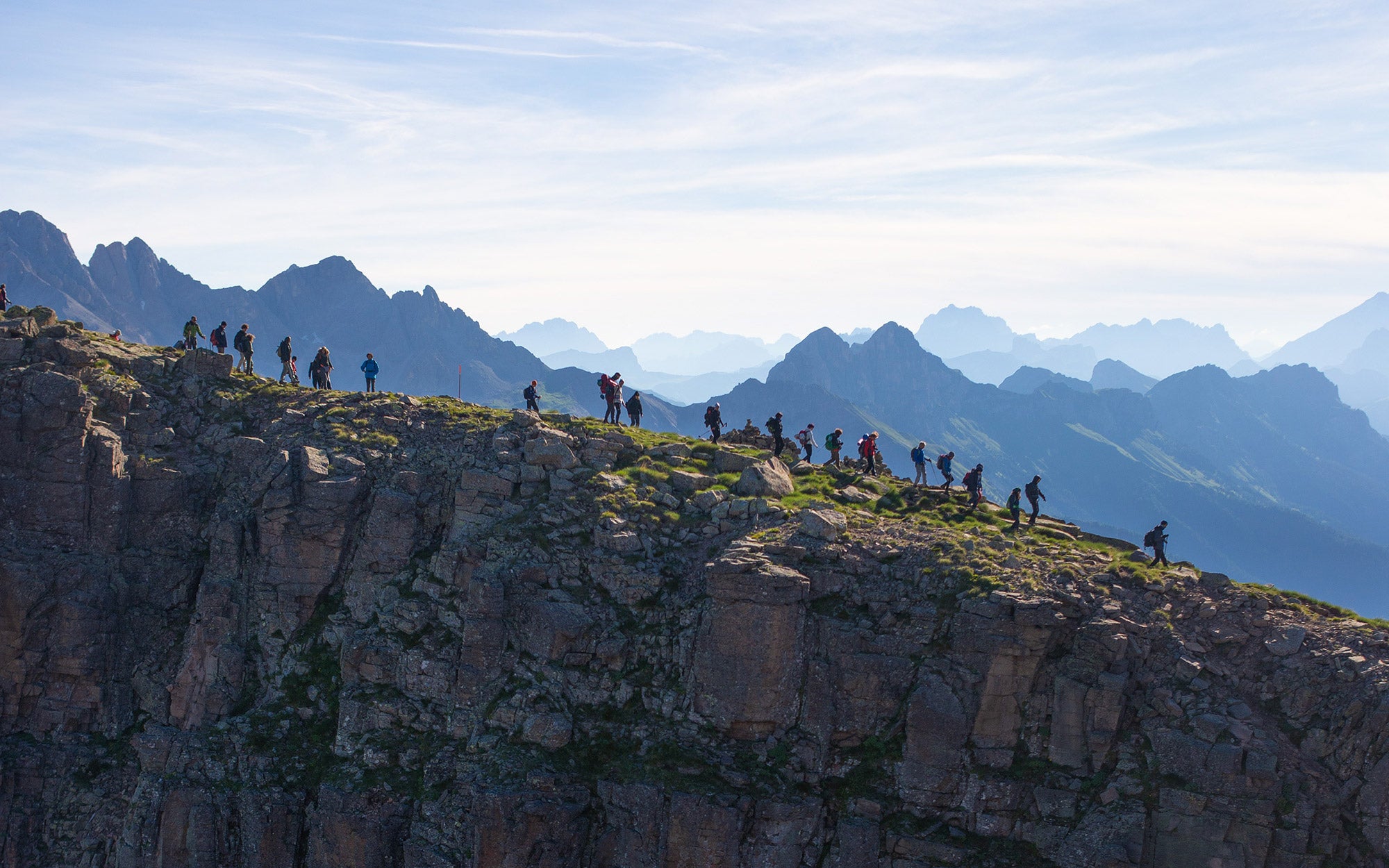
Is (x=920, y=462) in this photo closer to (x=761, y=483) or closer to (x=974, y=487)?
(x=974, y=487)

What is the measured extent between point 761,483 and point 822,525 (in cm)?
498

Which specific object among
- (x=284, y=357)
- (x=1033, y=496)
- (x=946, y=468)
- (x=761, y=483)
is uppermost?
(x=284, y=357)

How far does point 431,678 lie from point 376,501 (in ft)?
32.6

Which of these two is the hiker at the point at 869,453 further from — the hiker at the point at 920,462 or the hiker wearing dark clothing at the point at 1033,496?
the hiker wearing dark clothing at the point at 1033,496

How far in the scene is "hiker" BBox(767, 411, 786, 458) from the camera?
5412cm

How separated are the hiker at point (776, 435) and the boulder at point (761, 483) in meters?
3.55

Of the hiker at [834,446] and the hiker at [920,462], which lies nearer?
the hiker at [920,462]

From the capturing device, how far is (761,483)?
1917 inches

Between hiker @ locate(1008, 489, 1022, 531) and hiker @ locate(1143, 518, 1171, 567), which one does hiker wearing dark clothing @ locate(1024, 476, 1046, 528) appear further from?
hiker @ locate(1143, 518, 1171, 567)

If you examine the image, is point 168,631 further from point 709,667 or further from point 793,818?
point 793,818

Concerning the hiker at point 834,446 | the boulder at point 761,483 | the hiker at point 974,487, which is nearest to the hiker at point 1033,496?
the hiker at point 974,487

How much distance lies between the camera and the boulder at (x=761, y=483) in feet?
160

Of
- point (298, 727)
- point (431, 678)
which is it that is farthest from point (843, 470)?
point (298, 727)

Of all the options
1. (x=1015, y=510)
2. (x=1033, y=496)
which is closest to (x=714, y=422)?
(x=1015, y=510)
